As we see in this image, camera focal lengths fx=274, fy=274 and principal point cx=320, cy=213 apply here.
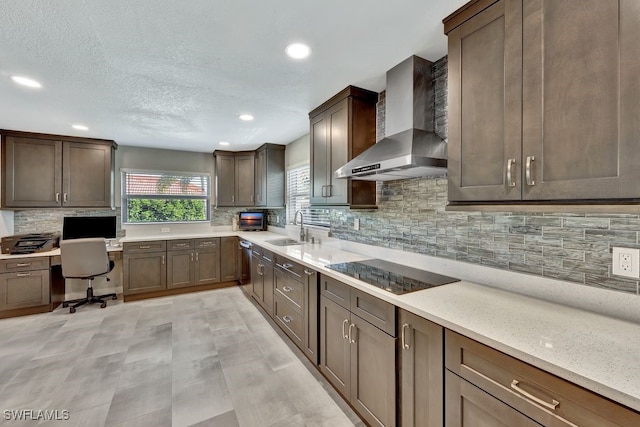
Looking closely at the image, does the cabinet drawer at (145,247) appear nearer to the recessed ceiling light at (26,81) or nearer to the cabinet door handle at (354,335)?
the recessed ceiling light at (26,81)

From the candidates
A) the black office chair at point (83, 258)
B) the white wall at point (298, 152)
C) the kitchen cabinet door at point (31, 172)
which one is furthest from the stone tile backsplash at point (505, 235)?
the kitchen cabinet door at point (31, 172)

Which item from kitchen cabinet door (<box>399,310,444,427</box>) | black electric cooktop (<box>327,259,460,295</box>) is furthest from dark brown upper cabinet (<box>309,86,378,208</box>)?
kitchen cabinet door (<box>399,310,444,427</box>)

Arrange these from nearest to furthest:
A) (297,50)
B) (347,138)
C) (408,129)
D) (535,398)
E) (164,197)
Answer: (535,398)
(297,50)
(408,129)
(347,138)
(164,197)

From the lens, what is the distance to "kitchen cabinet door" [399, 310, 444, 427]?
122 centimetres

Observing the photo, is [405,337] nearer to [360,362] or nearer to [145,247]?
[360,362]

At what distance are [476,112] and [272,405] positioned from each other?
2234 millimetres

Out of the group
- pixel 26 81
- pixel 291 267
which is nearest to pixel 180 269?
pixel 291 267

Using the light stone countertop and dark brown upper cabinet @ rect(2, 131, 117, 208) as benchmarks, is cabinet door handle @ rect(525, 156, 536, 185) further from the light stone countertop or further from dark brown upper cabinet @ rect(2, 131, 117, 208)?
dark brown upper cabinet @ rect(2, 131, 117, 208)

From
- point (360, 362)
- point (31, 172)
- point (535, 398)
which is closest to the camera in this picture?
point (535, 398)

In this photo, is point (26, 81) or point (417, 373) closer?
point (417, 373)

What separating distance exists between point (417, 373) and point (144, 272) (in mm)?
4089

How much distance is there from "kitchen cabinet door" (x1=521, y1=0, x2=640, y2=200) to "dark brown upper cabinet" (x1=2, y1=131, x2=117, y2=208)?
5.01m

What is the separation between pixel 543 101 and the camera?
1.14m

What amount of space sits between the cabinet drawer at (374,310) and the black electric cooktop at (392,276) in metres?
0.08
